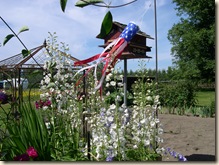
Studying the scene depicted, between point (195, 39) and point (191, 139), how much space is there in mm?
1303

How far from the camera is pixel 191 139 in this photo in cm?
268

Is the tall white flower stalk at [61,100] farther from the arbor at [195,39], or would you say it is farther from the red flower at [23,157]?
the arbor at [195,39]

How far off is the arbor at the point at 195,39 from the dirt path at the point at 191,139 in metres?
0.58

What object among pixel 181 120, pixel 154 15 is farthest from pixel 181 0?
pixel 181 120

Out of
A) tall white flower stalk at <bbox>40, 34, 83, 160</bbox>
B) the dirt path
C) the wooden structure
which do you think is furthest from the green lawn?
tall white flower stalk at <bbox>40, 34, 83, 160</bbox>

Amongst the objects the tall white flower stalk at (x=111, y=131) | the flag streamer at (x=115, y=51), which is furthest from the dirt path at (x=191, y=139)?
the flag streamer at (x=115, y=51)

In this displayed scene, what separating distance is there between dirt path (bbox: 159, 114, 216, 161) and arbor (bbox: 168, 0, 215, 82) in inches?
22.7

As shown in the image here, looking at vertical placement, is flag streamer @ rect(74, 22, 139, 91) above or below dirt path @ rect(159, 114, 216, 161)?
above

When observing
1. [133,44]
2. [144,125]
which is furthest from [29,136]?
[133,44]

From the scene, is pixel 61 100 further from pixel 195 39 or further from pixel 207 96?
pixel 207 96

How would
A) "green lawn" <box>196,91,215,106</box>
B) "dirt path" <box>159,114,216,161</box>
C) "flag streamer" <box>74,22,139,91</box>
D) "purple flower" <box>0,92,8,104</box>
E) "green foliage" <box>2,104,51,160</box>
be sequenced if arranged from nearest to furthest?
"flag streamer" <box>74,22,139,91</box> → "green foliage" <box>2,104,51,160</box> → "green lawn" <box>196,91,215,106</box> → "purple flower" <box>0,92,8,104</box> → "dirt path" <box>159,114,216,161</box>

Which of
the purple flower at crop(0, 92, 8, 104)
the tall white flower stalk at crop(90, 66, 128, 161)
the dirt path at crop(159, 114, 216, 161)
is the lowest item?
the dirt path at crop(159, 114, 216, 161)

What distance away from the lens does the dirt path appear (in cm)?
211

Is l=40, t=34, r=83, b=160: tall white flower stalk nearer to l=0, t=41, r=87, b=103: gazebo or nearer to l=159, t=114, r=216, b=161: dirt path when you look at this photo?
l=0, t=41, r=87, b=103: gazebo
